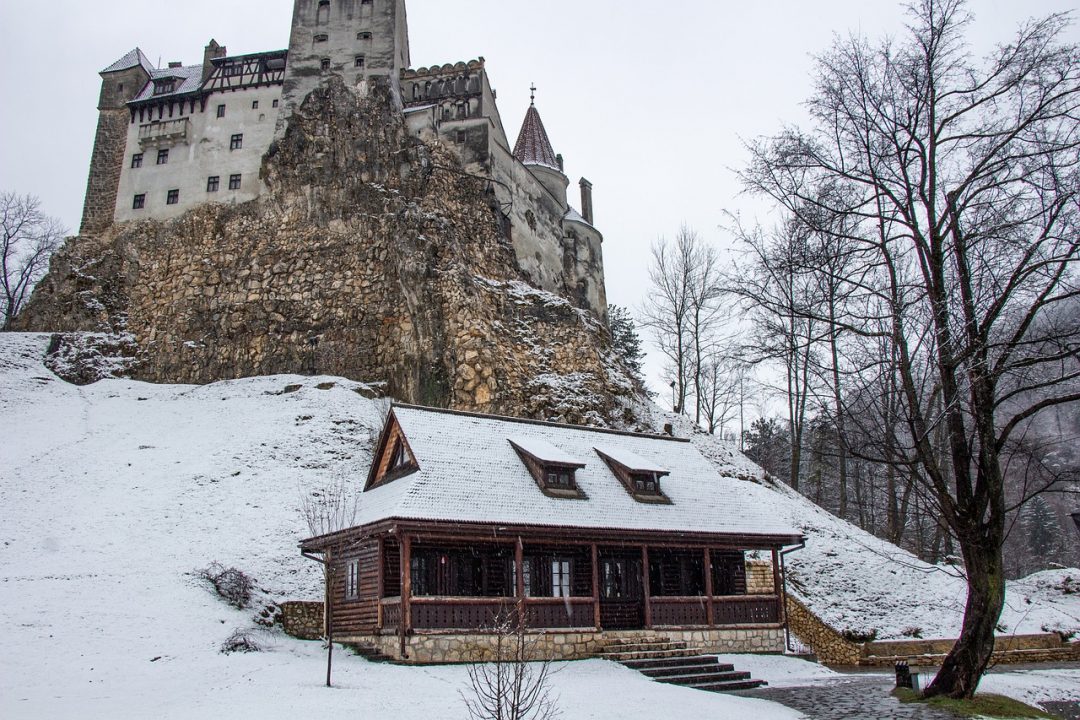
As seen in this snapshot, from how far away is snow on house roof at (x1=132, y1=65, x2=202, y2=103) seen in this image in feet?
174

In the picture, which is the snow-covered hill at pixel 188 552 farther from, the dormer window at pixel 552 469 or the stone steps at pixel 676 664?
the dormer window at pixel 552 469

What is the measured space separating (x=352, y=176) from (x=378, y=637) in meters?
32.9

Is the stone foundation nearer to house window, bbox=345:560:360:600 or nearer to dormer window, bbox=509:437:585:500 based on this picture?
house window, bbox=345:560:360:600

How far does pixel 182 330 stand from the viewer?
46375 mm

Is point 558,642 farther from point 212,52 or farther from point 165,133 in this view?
point 212,52

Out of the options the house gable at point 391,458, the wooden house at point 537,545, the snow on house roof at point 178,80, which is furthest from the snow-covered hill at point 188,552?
the snow on house roof at point 178,80

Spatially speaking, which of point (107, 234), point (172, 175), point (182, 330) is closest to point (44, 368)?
point (182, 330)

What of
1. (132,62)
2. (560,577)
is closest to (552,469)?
(560,577)

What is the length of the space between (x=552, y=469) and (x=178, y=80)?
46.7 m

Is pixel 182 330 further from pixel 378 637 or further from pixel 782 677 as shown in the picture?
pixel 782 677

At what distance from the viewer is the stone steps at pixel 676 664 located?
1884 centimetres

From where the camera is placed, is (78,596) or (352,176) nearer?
(78,596)

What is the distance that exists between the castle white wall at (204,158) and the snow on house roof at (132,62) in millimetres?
7465

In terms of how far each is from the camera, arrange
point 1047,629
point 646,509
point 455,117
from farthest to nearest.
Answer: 1. point 455,117
2. point 1047,629
3. point 646,509
